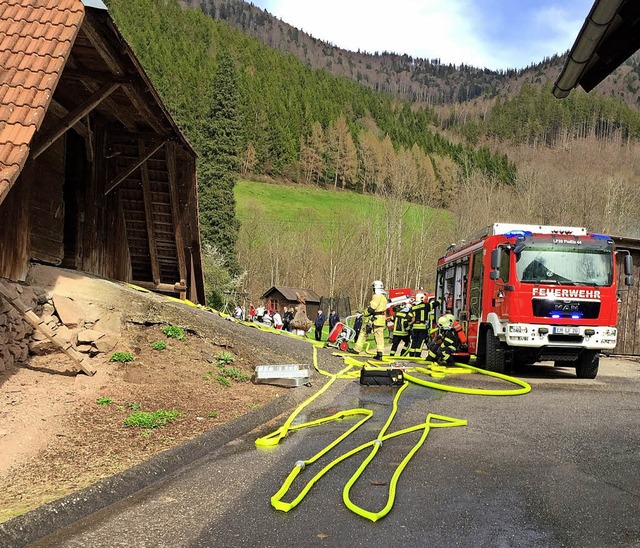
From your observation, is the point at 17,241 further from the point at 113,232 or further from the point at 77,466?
the point at 113,232

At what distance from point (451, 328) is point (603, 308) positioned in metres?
3.08

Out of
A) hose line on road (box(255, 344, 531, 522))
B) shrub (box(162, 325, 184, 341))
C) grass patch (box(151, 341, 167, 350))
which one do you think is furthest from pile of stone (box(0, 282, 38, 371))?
hose line on road (box(255, 344, 531, 522))

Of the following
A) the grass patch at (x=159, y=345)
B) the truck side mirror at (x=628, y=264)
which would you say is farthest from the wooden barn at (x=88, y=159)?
the truck side mirror at (x=628, y=264)

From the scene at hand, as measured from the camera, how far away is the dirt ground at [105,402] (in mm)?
4520

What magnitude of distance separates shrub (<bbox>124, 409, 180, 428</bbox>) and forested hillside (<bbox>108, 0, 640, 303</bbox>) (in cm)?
2911

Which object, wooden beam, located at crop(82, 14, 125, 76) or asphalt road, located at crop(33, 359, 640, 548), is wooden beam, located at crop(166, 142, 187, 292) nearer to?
wooden beam, located at crop(82, 14, 125, 76)

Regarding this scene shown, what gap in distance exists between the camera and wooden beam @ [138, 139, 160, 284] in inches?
477

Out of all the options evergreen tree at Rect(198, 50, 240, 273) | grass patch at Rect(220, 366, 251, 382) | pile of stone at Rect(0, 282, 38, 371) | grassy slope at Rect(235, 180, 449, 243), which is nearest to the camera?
pile of stone at Rect(0, 282, 38, 371)

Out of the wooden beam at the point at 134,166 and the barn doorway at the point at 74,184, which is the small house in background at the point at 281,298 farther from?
the barn doorway at the point at 74,184

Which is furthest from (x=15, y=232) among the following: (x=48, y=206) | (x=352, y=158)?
(x=352, y=158)

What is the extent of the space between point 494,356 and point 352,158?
76.9m

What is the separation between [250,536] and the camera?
3.59m

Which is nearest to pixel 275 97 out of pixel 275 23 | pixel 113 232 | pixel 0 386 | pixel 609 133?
pixel 609 133

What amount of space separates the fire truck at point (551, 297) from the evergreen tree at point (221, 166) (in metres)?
33.7
